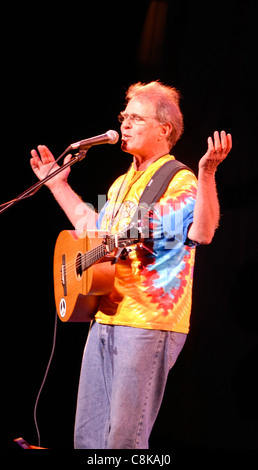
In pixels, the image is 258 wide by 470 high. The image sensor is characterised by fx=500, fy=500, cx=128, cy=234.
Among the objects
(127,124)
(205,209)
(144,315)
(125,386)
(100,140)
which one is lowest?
(125,386)

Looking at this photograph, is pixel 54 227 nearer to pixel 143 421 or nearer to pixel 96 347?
pixel 96 347

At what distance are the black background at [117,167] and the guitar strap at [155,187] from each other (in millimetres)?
1024

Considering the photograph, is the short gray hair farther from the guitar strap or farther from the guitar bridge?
the guitar bridge

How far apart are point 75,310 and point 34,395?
1751 mm

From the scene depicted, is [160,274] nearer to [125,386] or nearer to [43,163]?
[125,386]

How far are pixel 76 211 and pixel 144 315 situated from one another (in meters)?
0.87

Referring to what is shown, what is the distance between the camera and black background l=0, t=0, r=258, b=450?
3.04 meters

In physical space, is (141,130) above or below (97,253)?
above

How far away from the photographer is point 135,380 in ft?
6.23

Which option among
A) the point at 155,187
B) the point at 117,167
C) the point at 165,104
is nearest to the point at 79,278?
the point at 155,187

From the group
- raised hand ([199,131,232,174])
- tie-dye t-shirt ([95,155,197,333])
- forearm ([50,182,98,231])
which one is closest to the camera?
raised hand ([199,131,232,174])

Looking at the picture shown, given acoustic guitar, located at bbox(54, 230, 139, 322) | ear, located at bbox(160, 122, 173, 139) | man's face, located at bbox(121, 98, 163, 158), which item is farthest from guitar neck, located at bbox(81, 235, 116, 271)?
ear, located at bbox(160, 122, 173, 139)

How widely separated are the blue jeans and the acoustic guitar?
0.14 meters

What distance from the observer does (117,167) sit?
382cm
